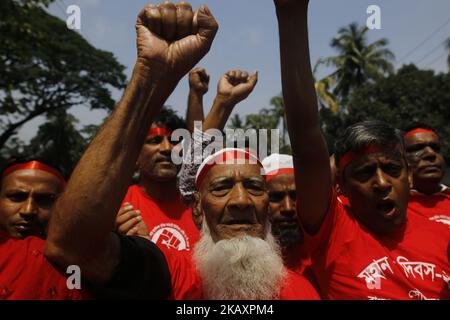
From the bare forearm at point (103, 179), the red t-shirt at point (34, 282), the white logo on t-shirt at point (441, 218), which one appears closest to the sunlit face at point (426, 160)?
the white logo on t-shirt at point (441, 218)

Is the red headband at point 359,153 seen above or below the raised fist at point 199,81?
below

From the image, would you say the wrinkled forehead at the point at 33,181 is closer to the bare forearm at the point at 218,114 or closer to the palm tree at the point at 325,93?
the bare forearm at the point at 218,114

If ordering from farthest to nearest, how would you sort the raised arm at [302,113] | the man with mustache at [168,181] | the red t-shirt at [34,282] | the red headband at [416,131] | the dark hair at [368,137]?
the red headband at [416,131] → the man with mustache at [168,181] → the dark hair at [368,137] → the raised arm at [302,113] → the red t-shirt at [34,282]

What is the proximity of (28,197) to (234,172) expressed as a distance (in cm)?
114

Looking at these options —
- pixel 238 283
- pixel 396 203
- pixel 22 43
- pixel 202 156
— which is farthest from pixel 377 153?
pixel 22 43

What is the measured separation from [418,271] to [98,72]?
20479 millimetres

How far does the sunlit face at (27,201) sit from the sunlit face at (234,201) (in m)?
0.85

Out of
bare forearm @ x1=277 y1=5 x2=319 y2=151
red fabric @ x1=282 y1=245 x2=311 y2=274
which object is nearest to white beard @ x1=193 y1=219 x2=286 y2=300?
red fabric @ x1=282 y1=245 x2=311 y2=274

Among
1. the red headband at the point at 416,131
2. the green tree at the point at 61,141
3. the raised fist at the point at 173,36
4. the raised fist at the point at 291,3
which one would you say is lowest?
the raised fist at the point at 173,36

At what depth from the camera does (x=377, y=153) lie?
2484 millimetres

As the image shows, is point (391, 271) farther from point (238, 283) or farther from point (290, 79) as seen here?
point (290, 79)

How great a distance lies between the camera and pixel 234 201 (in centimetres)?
232

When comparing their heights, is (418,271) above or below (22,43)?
below

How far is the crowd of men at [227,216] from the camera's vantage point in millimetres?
1535
